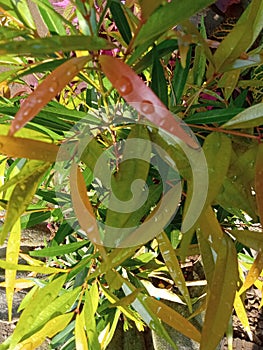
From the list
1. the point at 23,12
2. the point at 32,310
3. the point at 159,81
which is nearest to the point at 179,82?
the point at 159,81

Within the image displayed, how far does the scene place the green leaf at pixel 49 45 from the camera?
287 millimetres

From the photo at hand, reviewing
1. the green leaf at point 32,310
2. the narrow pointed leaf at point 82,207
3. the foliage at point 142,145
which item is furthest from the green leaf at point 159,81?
the green leaf at point 32,310

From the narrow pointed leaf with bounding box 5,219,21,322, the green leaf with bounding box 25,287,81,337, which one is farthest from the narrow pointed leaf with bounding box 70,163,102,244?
the green leaf with bounding box 25,287,81,337

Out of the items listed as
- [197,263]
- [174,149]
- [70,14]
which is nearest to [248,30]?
[174,149]

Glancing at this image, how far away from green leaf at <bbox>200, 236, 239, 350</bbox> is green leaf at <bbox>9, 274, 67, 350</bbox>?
0.23 meters

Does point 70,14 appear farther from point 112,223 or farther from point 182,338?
point 182,338

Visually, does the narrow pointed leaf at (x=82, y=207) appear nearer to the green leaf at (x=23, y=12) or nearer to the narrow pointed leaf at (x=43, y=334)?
the green leaf at (x=23, y=12)

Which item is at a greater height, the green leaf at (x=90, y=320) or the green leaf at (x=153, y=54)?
the green leaf at (x=153, y=54)

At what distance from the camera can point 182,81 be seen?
53 cm

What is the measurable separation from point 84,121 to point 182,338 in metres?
0.65

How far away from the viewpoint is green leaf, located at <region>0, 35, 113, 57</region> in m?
0.29

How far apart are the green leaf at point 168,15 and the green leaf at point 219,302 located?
0.19m

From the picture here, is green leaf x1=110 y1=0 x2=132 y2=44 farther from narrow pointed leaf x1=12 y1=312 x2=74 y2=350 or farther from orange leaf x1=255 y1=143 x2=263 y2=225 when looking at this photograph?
narrow pointed leaf x1=12 y1=312 x2=74 y2=350

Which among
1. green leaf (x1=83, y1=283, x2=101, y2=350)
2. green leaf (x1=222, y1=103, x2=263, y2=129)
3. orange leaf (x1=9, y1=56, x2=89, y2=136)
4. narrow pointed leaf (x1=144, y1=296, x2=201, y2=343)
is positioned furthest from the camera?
green leaf (x1=83, y1=283, x2=101, y2=350)
